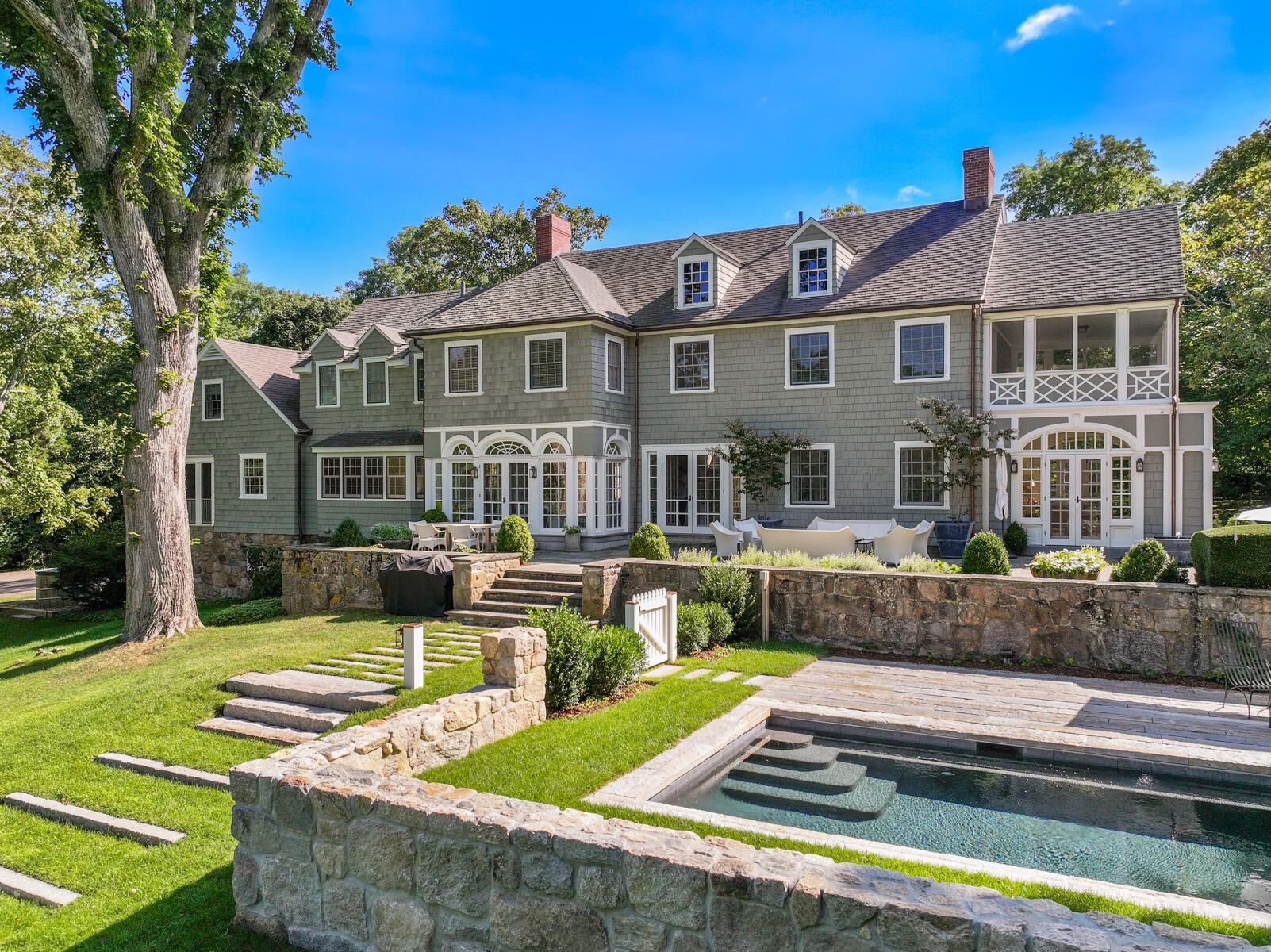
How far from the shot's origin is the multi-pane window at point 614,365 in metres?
19.2

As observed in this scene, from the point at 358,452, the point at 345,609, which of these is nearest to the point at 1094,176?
the point at 358,452

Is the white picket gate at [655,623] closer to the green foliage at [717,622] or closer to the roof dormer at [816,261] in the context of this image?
the green foliage at [717,622]

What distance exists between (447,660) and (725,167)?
1483 cm

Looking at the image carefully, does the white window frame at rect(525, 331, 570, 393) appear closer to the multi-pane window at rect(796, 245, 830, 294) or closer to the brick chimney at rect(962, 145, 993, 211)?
the multi-pane window at rect(796, 245, 830, 294)

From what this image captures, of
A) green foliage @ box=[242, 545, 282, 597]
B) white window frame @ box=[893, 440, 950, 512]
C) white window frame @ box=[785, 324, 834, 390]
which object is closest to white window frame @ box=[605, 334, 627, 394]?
white window frame @ box=[785, 324, 834, 390]

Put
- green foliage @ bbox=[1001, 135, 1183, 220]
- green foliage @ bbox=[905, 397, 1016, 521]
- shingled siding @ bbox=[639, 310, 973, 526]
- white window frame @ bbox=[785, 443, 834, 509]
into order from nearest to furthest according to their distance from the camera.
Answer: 1. green foliage @ bbox=[905, 397, 1016, 521]
2. shingled siding @ bbox=[639, 310, 973, 526]
3. white window frame @ bbox=[785, 443, 834, 509]
4. green foliage @ bbox=[1001, 135, 1183, 220]

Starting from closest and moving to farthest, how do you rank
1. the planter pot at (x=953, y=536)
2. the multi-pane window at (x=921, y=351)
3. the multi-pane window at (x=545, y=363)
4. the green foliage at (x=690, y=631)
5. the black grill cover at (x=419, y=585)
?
the green foliage at (x=690, y=631), the black grill cover at (x=419, y=585), the planter pot at (x=953, y=536), the multi-pane window at (x=921, y=351), the multi-pane window at (x=545, y=363)

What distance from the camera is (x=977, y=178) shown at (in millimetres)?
19188

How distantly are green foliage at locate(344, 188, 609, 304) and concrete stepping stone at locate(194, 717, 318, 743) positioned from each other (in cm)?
2586

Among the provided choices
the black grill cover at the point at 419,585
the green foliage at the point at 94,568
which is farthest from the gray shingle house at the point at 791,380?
the black grill cover at the point at 419,585

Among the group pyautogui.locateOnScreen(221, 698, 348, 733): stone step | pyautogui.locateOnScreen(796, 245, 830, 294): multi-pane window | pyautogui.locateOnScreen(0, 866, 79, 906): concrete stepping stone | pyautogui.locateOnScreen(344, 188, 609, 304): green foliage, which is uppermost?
pyautogui.locateOnScreen(344, 188, 609, 304): green foliage

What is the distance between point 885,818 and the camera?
18.7 ft

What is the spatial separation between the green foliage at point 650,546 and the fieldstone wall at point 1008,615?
0.91 metres

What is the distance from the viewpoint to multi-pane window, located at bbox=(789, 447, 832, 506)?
1808 centimetres
